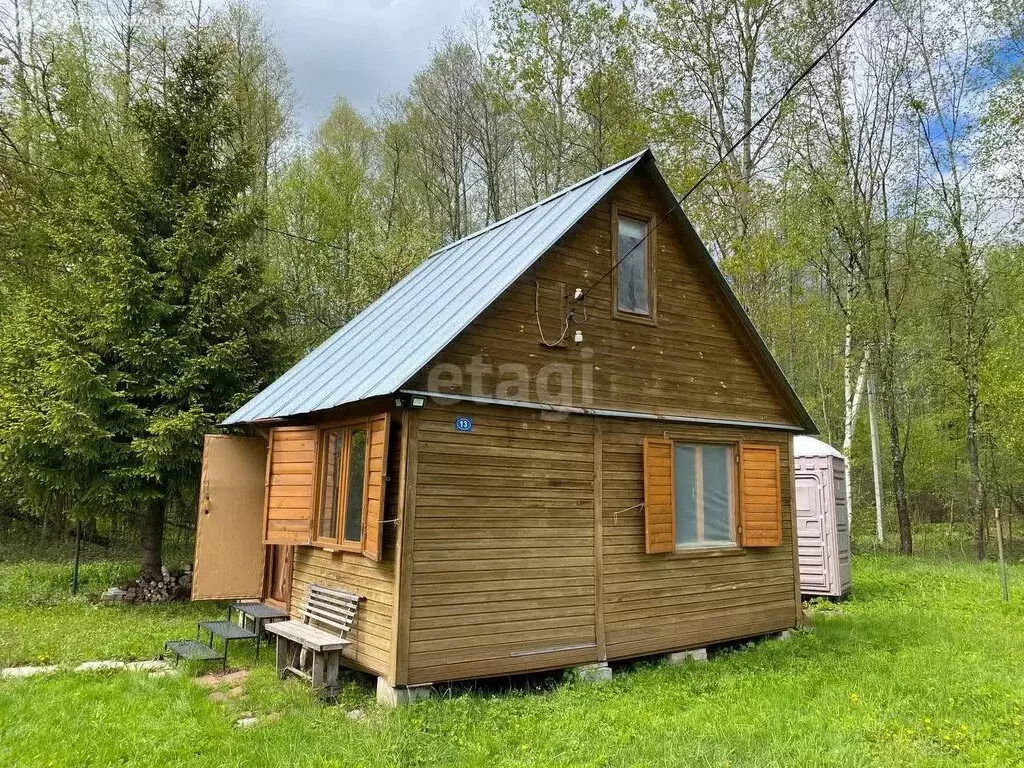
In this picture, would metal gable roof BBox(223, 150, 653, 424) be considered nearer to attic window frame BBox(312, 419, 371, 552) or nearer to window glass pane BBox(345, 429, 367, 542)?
attic window frame BBox(312, 419, 371, 552)

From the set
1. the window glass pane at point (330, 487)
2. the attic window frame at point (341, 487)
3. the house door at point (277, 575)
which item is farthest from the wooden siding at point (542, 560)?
the house door at point (277, 575)

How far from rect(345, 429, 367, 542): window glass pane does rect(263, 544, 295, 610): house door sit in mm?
1753

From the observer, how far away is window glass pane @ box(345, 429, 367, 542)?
707cm

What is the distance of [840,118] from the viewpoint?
770 inches

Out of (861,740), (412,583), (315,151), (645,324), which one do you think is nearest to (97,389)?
(412,583)

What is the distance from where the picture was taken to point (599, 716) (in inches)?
233

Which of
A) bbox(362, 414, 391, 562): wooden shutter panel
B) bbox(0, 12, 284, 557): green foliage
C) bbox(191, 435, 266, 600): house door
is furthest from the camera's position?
bbox(0, 12, 284, 557): green foliage

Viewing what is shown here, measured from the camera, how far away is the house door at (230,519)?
903 cm

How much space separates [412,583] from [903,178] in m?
19.9

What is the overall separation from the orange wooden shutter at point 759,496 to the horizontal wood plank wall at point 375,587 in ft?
15.5

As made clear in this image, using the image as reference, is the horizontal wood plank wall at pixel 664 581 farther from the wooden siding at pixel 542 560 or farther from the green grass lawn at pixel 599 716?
the green grass lawn at pixel 599 716

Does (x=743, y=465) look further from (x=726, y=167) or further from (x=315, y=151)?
(x=315, y=151)

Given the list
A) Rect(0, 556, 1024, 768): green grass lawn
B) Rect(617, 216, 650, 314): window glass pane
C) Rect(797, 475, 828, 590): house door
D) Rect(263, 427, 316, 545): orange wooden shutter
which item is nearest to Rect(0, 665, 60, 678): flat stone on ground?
Rect(0, 556, 1024, 768): green grass lawn

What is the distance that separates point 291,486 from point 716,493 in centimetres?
526
